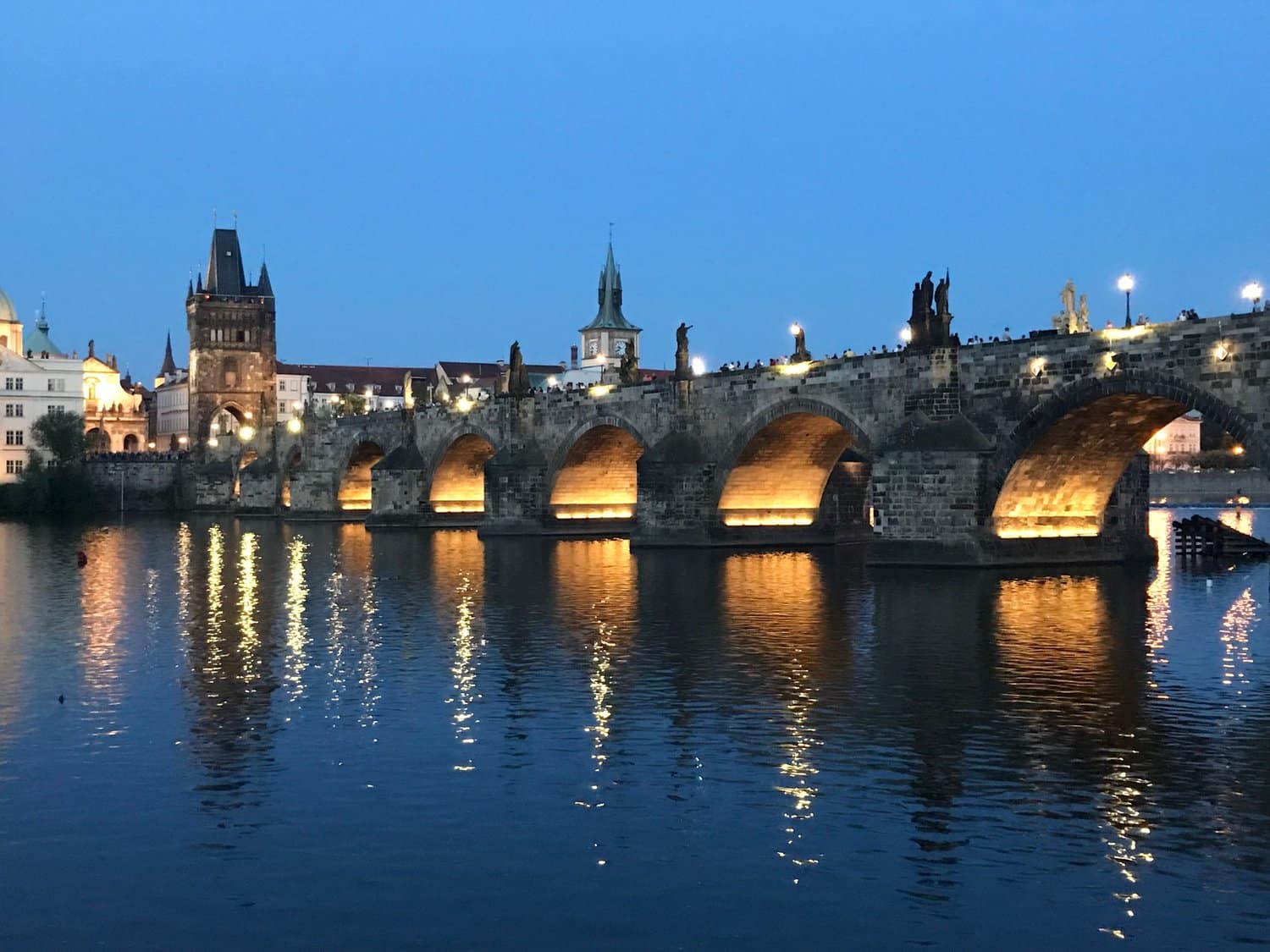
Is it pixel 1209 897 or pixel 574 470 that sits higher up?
pixel 574 470

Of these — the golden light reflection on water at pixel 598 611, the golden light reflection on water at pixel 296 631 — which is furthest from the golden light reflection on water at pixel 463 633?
the golden light reflection on water at pixel 296 631

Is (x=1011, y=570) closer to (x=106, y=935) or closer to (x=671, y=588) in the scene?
(x=671, y=588)

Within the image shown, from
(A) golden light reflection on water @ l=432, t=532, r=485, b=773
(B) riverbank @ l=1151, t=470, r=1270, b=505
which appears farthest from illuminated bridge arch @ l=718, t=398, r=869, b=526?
(B) riverbank @ l=1151, t=470, r=1270, b=505

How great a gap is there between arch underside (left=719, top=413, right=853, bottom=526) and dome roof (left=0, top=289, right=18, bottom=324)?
4302 inches

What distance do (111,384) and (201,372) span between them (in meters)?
13.8

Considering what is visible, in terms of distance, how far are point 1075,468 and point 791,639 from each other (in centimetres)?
1745

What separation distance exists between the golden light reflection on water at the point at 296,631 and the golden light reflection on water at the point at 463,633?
7.44ft

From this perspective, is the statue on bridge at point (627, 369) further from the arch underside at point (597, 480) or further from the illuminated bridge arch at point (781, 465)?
the illuminated bridge arch at point (781, 465)

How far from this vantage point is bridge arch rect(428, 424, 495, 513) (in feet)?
245

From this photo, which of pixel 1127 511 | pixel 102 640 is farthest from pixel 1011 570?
pixel 102 640

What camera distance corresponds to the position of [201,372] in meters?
147

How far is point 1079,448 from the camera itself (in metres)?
40.0

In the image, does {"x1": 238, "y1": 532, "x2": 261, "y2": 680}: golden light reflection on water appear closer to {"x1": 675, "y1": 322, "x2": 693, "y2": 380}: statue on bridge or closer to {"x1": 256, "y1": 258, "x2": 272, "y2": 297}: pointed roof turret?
{"x1": 675, "y1": 322, "x2": 693, "y2": 380}: statue on bridge

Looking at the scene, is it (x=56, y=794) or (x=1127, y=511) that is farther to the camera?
(x=1127, y=511)
